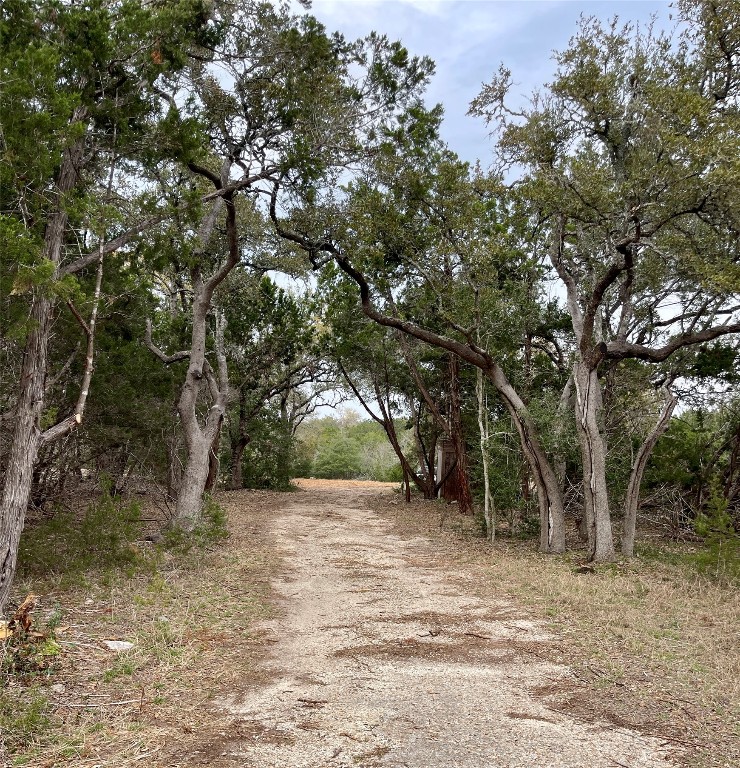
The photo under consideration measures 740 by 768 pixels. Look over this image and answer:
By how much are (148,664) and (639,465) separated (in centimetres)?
755

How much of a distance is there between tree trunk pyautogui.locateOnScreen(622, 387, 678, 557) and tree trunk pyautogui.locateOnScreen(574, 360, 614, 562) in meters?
0.44

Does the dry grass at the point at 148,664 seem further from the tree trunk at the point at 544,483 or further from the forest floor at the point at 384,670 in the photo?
the tree trunk at the point at 544,483

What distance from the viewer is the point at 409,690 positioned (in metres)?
4.49

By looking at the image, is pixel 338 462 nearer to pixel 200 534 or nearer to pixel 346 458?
pixel 346 458

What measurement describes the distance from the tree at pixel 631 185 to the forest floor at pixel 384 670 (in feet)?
10.1

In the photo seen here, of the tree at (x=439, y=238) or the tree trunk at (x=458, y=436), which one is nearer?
the tree at (x=439, y=238)

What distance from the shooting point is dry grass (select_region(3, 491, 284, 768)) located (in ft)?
11.7

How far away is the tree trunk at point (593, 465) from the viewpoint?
372 inches

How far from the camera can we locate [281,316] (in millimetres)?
18531

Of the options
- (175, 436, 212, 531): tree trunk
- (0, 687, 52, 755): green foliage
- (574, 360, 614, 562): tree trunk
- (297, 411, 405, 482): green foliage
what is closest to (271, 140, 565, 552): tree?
(574, 360, 614, 562): tree trunk

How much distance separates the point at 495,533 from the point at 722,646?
6.70 m

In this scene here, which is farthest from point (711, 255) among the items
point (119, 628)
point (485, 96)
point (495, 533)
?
point (119, 628)

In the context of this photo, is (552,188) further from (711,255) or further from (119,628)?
(119,628)

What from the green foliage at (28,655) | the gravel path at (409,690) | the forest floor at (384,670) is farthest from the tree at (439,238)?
the green foliage at (28,655)
